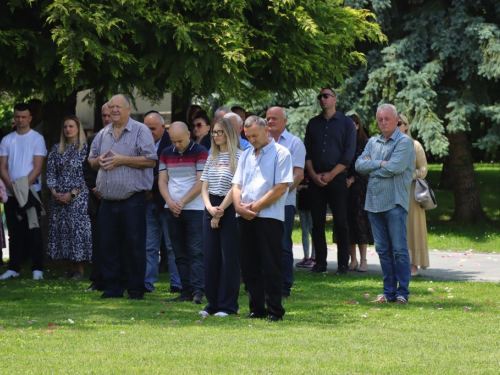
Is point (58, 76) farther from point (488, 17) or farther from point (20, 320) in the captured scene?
point (488, 17)

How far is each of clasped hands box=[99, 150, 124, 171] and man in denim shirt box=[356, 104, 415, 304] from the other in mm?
2545

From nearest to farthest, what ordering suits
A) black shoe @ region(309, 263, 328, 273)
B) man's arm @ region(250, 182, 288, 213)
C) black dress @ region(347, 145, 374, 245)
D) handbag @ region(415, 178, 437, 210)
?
1. man's arm @ region(250, 182, 288, 213)
2. handbag @ region(415, 178, 437, 210)
3. black shoe @ region(309, 263, 328, 273)
4. black dress @ region(347, 145, 374, 245)

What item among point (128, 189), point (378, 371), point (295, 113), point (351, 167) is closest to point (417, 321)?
point (378, 371)

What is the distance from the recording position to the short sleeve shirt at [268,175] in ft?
26.9

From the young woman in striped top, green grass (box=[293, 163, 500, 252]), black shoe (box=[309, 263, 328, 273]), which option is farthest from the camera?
green grass (box=[293, 163, 500, 252])

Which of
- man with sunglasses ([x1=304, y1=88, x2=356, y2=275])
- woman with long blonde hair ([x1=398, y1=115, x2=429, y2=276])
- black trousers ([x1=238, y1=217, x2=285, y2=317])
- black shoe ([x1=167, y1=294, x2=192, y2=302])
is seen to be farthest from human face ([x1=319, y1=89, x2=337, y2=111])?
black trousers ([x1=238, y1=217, x2=285, y2=317])

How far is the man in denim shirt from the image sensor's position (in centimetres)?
957

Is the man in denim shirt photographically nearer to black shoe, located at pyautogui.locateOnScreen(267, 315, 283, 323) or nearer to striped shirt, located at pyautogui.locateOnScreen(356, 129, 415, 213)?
striped shirt, located at pyautogui.locateOnScreen(356, 129, 415, 213)

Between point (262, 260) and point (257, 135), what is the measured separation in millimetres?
1125

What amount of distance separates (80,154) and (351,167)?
3.89 meters

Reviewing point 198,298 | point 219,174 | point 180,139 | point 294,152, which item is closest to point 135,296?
point 198,298

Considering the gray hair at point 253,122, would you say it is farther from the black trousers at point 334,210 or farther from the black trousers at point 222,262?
the black trousers at point 334,210

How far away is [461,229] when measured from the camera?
19953mm

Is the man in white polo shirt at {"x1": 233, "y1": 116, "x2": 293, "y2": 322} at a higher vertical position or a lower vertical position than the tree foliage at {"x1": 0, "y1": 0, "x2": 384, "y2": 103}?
lower
